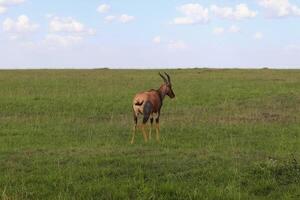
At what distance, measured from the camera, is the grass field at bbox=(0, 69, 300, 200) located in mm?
8156

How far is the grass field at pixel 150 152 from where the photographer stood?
26.8 feet

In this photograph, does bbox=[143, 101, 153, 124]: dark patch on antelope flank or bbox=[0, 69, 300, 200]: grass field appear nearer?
bbox=[0, 69, 300, 200]: grass field

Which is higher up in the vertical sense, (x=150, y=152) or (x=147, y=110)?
(x=147, y=110)

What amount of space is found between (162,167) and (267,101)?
14.0 m

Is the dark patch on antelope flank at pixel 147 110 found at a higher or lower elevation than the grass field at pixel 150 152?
higher

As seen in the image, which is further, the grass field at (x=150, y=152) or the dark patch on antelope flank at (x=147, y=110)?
the dark patch on antelope flank at (x=147, y=110)

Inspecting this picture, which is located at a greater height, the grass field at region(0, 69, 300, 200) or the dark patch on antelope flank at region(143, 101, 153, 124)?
the dark patch on antelope flank at region(143, 101, 153, 124)

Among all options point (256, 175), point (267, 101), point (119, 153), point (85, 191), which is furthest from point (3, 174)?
point (267, 101)

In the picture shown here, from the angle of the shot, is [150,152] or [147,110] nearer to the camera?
→ [150,152]

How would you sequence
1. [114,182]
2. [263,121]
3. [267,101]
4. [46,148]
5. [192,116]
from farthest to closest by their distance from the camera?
[267,101] → [192,116] → [263,121] → [46,148] → [114,182]

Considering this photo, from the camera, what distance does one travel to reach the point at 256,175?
8.78m

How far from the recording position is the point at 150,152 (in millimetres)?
11078

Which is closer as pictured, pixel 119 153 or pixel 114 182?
pixel 114 182

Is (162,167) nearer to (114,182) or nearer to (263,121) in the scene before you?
(114,182)
